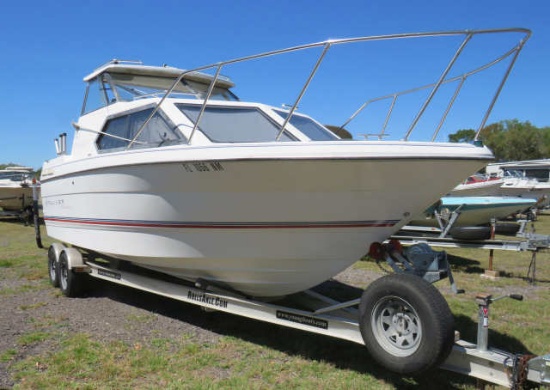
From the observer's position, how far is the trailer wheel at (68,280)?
574 centimetres

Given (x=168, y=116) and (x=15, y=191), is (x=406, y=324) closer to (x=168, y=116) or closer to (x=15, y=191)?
(x=168, y=116)

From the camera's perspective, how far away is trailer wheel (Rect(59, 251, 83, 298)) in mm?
Answer: 5738

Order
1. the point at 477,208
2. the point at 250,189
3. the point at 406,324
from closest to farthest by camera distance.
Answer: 1. the point at 406,324
2. the point at 250,189
3. the point at 477,208

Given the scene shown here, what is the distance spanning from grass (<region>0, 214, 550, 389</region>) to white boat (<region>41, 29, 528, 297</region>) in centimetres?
56

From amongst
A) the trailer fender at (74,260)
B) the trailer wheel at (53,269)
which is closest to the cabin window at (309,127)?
the trailer fender at (74,260)

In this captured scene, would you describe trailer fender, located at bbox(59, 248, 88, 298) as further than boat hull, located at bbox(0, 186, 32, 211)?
No

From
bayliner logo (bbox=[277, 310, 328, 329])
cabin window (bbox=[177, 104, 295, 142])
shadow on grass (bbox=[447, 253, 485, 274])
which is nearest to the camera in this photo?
bayliner logo (bbox=[277, 310, 328, 329])

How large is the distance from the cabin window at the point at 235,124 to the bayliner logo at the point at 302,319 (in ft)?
5.19

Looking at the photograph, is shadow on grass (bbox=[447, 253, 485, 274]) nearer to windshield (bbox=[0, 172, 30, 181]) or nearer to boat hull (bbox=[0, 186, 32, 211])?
boat hull (bbox=[0, 186, 32, 211])

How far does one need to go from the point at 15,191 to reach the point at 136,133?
1422cm

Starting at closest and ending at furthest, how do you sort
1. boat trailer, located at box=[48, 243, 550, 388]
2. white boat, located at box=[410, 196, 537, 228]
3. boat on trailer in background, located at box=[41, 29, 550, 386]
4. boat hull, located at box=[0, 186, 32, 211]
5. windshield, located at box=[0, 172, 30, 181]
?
boat trailer, located at box=[48, 243, 550, 388] < boat on trailer in background, located at box=[41, 29, 550, 386] < white boat, located at box=[410, 196, 537, 228] < boat hull, located at box=[0, 186, 32, 211] < windshield, located at box=[0, 172, 30, 181]

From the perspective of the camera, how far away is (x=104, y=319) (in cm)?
499

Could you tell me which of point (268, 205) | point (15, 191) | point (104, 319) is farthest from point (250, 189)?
point (15, 191)

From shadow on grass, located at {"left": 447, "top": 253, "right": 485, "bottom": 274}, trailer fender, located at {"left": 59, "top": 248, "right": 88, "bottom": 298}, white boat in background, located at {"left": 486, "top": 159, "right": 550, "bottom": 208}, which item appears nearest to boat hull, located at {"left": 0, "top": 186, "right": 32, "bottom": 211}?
trailer fender, located at {"left": 59, "top": 248, "right": 88, "bottom": 298}
